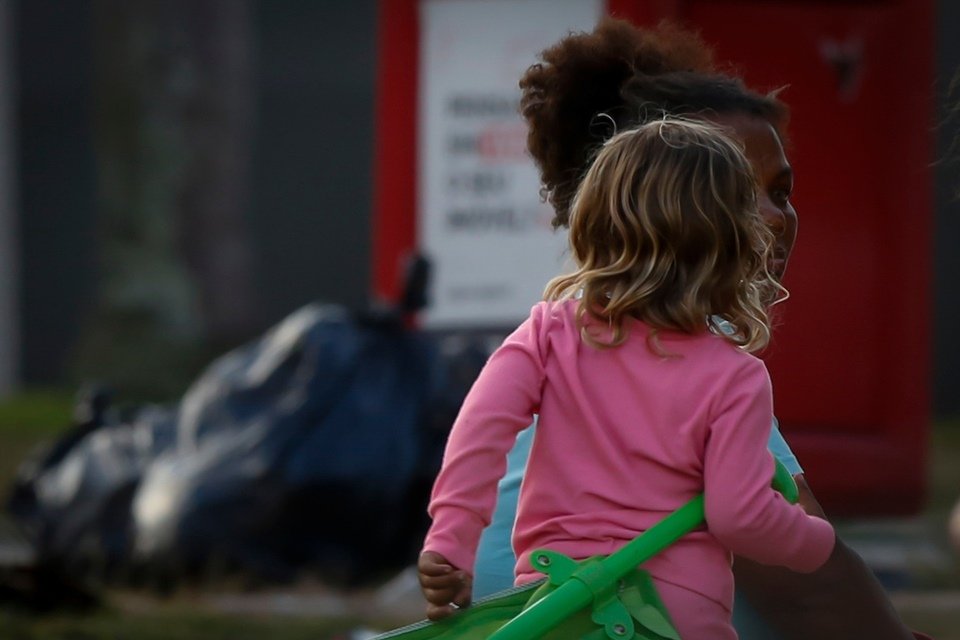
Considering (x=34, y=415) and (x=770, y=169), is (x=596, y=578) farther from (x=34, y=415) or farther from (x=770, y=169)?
(x=34, y=415)

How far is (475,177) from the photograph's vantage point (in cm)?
644

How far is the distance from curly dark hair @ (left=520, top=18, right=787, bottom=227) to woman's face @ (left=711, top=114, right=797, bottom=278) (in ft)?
0.13

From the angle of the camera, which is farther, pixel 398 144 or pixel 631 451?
pixel 398 144

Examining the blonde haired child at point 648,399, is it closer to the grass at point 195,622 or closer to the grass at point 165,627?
the grass at point 195,622

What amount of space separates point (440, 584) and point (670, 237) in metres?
0.45

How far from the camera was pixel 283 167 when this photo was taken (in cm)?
1295

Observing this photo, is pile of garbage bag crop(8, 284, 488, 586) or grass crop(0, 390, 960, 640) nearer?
grass crop(0, 390, 960, 640)

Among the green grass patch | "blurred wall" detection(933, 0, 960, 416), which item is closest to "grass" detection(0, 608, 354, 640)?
the green grass patch

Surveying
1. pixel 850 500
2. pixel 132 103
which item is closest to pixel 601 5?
pixel 850 500

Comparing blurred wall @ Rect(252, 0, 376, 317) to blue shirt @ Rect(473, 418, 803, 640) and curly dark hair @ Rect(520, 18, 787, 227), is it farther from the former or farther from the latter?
blue shirt @ Rect(473, 418, 803, 640)

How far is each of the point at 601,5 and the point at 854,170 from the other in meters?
1.09

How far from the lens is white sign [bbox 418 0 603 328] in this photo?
638cm

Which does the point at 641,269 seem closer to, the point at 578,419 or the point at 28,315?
the point at 578,419

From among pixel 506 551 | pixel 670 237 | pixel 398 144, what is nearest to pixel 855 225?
pixel 398 144
